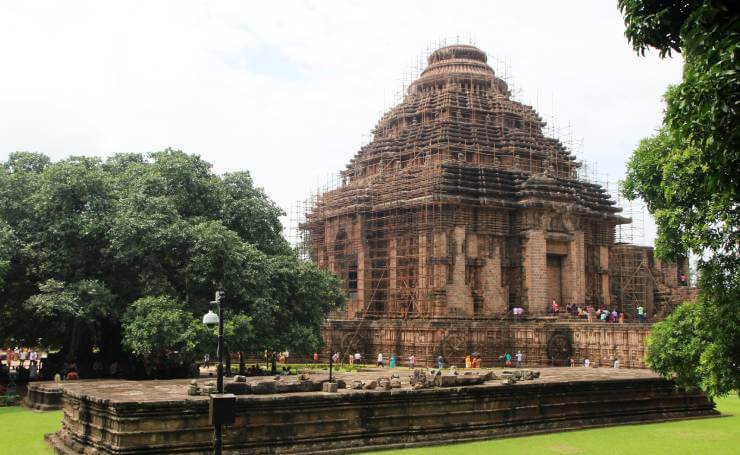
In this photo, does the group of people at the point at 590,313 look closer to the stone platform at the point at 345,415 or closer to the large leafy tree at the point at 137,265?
the large leafy tree at the point at 137,265

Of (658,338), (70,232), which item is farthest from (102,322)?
(658,338)

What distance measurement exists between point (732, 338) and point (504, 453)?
557cm

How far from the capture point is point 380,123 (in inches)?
2124

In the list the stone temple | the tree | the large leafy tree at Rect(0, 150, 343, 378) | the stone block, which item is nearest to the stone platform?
the stone block

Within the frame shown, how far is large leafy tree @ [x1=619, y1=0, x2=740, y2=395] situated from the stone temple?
19.9 meters

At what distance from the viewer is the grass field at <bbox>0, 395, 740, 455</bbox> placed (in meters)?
17.5

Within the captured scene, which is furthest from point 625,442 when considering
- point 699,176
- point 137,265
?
point 137,265

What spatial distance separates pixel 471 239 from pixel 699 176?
30136 millimetres

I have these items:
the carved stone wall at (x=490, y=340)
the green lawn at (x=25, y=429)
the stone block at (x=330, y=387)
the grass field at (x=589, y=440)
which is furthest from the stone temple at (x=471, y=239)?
the stone block at (x=330, y=387)

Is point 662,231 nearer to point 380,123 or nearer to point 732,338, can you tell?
point 732,338

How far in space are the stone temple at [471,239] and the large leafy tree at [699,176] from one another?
784 inches

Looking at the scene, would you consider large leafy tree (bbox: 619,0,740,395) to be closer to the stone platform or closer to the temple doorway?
the stone platform

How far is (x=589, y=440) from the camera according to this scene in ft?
62.2

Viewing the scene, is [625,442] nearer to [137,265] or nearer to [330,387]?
[330,387]
